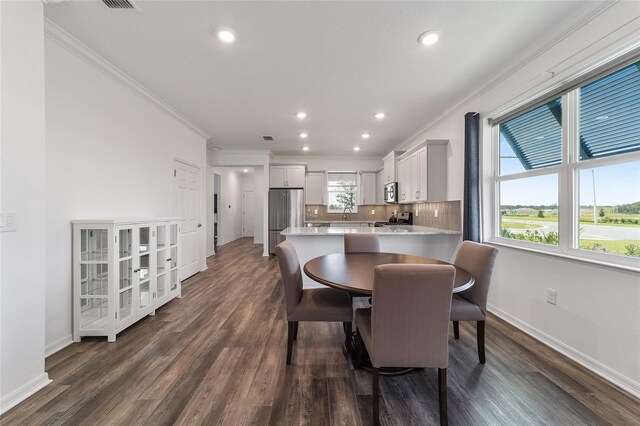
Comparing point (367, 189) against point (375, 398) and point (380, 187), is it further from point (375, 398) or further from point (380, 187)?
point (375, 398)

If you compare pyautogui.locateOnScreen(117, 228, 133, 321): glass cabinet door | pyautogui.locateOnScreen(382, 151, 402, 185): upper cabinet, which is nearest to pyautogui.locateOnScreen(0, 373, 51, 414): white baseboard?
pyautogui.locateOnScreen(117, 228, 133, 321): glass cabinet door

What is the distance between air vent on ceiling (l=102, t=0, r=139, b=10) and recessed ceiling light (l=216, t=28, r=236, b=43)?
58 cm

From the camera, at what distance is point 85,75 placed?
2396 millimetres

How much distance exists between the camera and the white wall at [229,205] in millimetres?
8110

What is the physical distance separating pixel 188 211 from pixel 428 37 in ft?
14.0

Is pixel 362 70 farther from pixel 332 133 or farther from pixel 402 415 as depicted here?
pixel 402 415

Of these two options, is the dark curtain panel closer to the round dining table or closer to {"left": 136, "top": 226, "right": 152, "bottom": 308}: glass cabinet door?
the round dining table

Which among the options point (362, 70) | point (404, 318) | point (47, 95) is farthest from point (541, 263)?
point (47, 95)

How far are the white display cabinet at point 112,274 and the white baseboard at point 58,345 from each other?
4 centimetres

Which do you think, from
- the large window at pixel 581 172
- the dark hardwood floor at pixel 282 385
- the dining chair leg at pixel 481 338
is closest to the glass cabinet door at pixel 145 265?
the dark hardwood floor at pixel 282 385

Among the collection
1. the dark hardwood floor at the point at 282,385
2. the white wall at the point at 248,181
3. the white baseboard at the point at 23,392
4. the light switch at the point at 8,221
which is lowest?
the dark hardwood floor at the point at 282,385

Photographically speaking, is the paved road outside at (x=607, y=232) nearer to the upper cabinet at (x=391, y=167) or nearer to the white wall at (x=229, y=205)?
the upper cabinet at (x=391, y=167)

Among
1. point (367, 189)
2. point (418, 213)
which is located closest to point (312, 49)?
point (418, 213)

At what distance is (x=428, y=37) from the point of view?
6.89 ft
